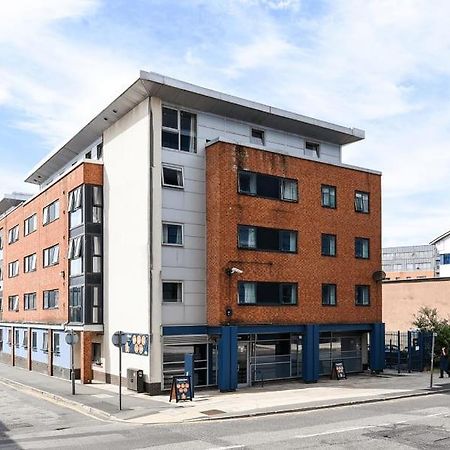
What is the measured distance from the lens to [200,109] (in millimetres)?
29609

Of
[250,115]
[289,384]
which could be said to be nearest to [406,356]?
[289,384]

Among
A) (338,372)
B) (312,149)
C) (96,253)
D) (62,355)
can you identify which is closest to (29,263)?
(62,355)

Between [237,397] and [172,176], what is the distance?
10.2m

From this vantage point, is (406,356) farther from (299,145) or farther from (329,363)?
(299,145)

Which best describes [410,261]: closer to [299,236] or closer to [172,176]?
[299,236]

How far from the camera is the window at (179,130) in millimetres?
28500

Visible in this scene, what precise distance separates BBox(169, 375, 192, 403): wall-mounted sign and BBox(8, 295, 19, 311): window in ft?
83.6

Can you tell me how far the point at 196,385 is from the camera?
2812 cm

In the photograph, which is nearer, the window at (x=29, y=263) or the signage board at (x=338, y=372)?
the signage board at (x=338, y=372)

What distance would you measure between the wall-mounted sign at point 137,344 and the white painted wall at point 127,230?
245 millimetres

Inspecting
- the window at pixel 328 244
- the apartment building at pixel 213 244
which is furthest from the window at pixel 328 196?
the window at pixel 328 244

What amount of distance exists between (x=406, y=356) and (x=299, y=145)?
13.8m

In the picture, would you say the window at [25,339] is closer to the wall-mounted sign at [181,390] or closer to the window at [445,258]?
the wall-mounted sign at [181,390]

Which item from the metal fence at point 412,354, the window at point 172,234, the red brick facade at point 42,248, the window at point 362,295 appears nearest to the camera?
the window at point 172,234
